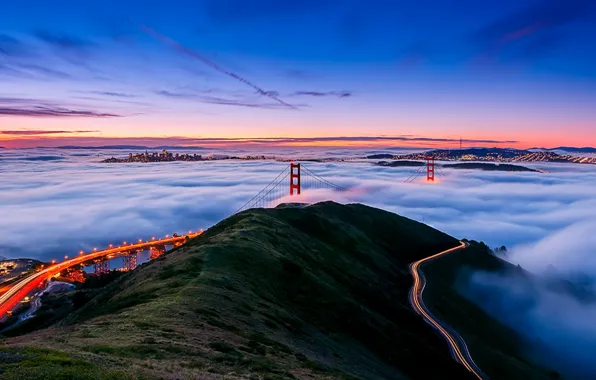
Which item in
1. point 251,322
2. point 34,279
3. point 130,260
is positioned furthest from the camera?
point 130,260

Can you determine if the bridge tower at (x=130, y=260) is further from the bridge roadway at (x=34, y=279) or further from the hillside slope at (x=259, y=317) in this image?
the hillside slope at (x=259, y=317)

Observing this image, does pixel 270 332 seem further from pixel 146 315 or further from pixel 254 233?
pixel 254 233

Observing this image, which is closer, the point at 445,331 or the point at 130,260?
the point at 445,331

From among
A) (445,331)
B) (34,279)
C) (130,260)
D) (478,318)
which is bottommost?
(130,260)

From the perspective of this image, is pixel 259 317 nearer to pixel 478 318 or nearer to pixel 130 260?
pixel 478 318

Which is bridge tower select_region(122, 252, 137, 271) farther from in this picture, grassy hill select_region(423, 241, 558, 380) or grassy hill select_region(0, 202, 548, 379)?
grassy hill select_region(423, 241, 558, 380)

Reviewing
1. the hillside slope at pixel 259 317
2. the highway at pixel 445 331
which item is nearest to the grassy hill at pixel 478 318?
the highway at pixel 445 331

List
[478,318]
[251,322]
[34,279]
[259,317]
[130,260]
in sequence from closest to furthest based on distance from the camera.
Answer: [251,322] → [259,317] → [478,318] → [34,279] → [130,260]

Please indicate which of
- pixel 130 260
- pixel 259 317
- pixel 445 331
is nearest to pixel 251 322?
pixel 259 317
